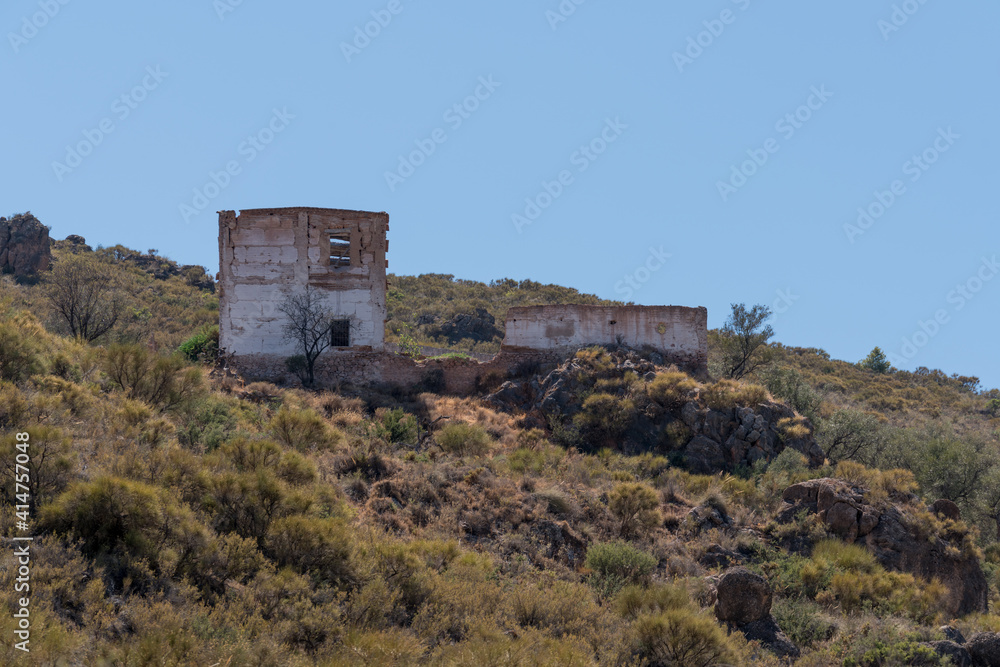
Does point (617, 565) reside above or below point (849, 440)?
below

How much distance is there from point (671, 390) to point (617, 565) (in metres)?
9.61

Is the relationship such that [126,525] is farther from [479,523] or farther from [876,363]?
[876,363]

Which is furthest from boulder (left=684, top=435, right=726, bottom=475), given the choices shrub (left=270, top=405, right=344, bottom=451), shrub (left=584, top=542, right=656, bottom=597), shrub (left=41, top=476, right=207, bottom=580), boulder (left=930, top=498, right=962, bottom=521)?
shrub (left=41, top=476, right=207, bottom=580)

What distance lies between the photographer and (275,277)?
25.3 m

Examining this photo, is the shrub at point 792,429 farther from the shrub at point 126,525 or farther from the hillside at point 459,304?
the hillside at point 459,304

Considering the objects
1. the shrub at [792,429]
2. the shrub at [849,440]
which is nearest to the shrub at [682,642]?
the shrub at [792,429]

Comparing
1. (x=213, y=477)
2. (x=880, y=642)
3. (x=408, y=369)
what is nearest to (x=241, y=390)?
(x=408, y=369)

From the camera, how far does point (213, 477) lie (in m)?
11.1

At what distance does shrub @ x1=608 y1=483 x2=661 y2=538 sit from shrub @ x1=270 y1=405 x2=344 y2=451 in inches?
235

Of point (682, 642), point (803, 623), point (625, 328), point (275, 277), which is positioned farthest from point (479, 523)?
point (275, 277)

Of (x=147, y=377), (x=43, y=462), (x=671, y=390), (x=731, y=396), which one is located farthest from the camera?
(x=671, y=390)

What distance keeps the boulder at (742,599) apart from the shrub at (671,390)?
403 inches

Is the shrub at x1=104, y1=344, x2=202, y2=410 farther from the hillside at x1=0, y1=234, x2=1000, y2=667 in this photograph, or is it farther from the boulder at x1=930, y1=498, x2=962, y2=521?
the boulder at x1=930, y1=498, x2=962, y2=521

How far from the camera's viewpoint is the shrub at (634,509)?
619 inches
